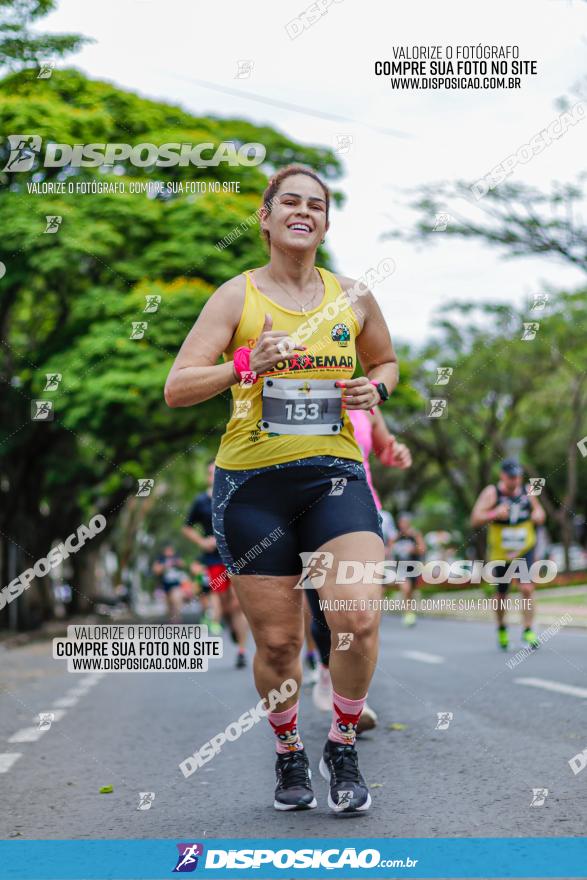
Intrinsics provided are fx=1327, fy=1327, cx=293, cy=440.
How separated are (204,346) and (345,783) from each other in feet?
4.84

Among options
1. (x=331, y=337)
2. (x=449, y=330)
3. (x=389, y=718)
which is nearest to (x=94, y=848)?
(x=331, y=337)

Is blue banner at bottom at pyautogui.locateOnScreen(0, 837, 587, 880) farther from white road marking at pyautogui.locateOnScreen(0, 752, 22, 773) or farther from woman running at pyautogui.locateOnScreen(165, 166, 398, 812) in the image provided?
white road marking at pyautogui.locateOnScreen(0, 752, 22, 773)

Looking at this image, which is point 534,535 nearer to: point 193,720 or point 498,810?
point 193,720

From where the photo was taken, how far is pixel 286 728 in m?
4.42

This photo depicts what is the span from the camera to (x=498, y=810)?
4.30 metres

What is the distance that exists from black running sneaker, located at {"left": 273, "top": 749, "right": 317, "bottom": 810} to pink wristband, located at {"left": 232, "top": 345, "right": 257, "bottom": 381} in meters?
1.32

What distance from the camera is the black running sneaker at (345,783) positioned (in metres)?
4.25

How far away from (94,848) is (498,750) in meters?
2.30

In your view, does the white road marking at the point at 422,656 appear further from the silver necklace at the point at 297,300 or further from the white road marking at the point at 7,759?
the silver necklace at the point at 297,300

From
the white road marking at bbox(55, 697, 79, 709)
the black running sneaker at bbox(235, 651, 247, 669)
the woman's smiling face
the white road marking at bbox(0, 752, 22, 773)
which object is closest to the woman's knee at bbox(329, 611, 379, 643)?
the woman's smiling face

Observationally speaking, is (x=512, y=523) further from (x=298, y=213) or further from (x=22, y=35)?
(x=298, y=213)

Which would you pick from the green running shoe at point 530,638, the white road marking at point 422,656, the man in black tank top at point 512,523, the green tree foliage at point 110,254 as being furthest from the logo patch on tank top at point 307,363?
the green tree foliage at point 110,254

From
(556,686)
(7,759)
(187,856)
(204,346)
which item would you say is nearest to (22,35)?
(556,686)

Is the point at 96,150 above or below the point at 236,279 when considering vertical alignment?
above
